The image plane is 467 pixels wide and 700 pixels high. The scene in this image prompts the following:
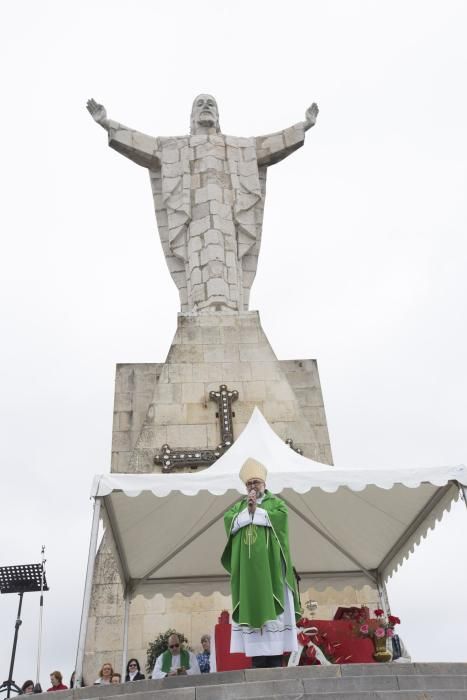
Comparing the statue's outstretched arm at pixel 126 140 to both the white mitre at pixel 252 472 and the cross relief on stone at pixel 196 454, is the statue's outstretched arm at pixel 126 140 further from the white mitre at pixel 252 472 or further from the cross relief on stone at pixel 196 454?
the white mitre at pixel 252 472

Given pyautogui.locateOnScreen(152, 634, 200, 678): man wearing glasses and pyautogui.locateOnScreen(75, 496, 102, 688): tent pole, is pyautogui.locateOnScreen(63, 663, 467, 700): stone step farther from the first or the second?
pyautogui.locateOnScreen(152, 634, 200, 678): man wearing glasses

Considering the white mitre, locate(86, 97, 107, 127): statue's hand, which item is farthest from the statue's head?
the white mitre

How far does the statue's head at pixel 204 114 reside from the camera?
13.4 m

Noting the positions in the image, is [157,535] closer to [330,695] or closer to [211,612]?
[211,612]

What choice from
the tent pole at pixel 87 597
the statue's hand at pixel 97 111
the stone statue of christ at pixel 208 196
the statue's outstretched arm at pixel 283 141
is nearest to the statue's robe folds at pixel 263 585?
the tent pole at pixel 87 597

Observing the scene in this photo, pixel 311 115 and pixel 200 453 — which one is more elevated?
pixel 311 115

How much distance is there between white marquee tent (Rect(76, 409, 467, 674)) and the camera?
520 cm

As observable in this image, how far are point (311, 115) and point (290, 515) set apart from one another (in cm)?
964

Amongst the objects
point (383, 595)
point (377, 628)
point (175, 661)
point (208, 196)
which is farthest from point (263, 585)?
point (208, 196)

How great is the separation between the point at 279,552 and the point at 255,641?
609 mm

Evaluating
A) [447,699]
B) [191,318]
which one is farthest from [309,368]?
[447,699]

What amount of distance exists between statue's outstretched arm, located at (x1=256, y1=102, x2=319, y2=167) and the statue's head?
3.30 ft

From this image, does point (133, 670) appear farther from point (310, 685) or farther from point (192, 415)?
point (310, 685)

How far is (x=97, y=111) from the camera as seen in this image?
12953 millimetres
